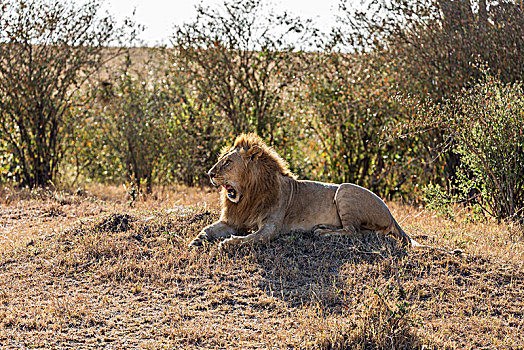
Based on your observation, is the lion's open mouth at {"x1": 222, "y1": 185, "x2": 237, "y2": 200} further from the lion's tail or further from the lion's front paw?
the lion's tail

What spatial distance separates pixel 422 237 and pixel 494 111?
2523mm

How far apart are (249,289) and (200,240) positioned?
1271 millimetres

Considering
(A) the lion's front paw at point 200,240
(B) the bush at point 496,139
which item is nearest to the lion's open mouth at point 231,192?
(A) the lion's front paw at point 200,240

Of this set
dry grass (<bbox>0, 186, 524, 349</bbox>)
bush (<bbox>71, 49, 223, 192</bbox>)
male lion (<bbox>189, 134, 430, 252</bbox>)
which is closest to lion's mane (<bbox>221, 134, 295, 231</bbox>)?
male lion (<bbox>189, 134, 430, 252</bbox>)

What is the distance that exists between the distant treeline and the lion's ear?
397 centimetres

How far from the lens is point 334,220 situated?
759 cm

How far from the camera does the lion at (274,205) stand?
7.43 meters

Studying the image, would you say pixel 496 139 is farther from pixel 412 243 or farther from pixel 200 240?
pixel 200 240

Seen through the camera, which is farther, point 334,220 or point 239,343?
point 334,220

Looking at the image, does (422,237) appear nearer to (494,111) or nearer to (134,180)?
(494,111)

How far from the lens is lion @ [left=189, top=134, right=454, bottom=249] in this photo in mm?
7430

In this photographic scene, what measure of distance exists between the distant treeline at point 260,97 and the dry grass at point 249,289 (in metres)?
3.56

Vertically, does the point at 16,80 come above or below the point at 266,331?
above

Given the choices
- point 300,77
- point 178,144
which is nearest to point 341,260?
point 300,77
